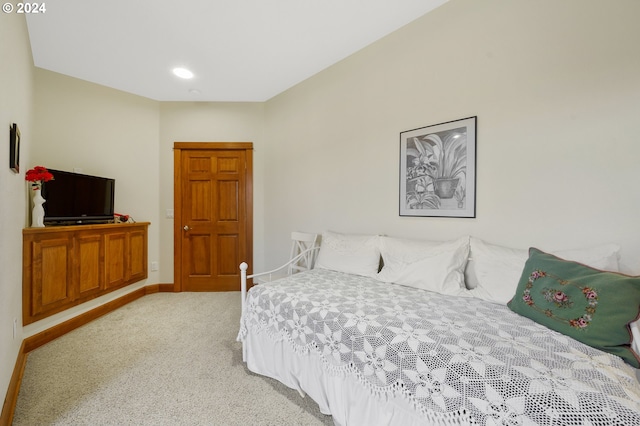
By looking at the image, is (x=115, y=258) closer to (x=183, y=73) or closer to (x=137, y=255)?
(x=137, y=255)

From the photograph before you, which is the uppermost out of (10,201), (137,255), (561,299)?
(10,201)

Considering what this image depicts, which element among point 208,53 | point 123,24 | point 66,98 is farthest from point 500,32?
point 66,98

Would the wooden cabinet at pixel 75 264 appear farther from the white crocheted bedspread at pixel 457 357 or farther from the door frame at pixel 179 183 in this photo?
the white crocheted bedspread at pixel 457 357

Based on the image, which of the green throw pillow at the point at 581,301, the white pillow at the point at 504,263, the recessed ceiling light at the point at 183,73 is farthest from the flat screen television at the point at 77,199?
the green throw pillow at the point at 581,301

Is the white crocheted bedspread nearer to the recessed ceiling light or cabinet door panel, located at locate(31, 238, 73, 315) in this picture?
cabinet door panel, located at locate(31, 238, 73, 315)

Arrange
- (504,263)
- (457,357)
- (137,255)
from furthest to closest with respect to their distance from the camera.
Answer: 1. (137,255)
2. (504,263)
3. (457,357)

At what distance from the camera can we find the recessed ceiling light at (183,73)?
284cm

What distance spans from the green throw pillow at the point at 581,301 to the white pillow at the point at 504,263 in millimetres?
117

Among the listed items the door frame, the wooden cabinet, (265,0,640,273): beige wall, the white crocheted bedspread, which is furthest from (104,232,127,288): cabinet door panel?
(265,0,640,273): beige wall

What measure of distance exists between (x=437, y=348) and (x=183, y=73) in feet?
11.1

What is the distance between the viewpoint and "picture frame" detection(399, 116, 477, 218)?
1854 millimetres

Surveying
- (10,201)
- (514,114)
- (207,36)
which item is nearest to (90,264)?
(10,201)

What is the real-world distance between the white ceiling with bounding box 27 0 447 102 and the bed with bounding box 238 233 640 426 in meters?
1.84

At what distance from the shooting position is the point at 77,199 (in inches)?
107
